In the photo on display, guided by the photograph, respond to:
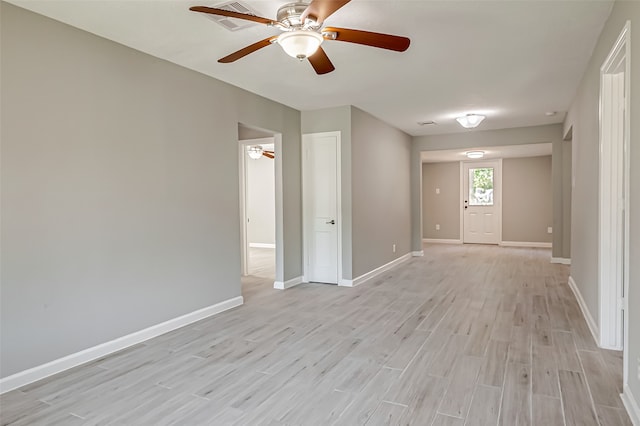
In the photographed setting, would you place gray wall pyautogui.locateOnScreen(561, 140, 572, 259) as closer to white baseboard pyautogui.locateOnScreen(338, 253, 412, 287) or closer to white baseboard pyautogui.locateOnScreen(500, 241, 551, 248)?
white baseboard pyautogui.locateOnScreen(500, 241, 551, 248)

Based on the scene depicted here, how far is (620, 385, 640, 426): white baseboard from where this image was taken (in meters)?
2.01

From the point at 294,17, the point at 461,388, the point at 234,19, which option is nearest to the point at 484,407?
the point at 461,388

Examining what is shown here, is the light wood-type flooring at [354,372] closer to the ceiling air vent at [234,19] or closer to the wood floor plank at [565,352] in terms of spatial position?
the wood floor plank at [565,352]

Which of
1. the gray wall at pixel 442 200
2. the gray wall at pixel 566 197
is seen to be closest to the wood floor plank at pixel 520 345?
the gray wall at pixel 566 197

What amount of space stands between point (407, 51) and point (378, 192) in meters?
3.20

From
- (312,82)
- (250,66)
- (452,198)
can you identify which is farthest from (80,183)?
(452,198)

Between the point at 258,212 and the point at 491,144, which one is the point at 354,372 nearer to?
the point at 491,144

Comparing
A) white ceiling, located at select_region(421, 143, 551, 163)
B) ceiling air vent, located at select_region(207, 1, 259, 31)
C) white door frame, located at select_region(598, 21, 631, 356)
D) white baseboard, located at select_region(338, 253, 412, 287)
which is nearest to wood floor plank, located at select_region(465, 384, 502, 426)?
white door frame, located at select_region(598, 21, 631, 356)

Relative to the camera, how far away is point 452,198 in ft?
35.0

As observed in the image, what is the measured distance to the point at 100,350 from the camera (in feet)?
9.98

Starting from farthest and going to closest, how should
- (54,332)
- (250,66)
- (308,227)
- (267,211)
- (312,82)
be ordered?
(267,211)
(308,227)
(312,82)
(250,66)
(54,332)

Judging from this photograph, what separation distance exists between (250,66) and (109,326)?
2629 millimetres

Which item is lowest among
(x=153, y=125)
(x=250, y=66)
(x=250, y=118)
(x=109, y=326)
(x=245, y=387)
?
(x=245, y=387)

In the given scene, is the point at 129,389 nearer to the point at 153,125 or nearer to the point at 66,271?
the point at 66,271
